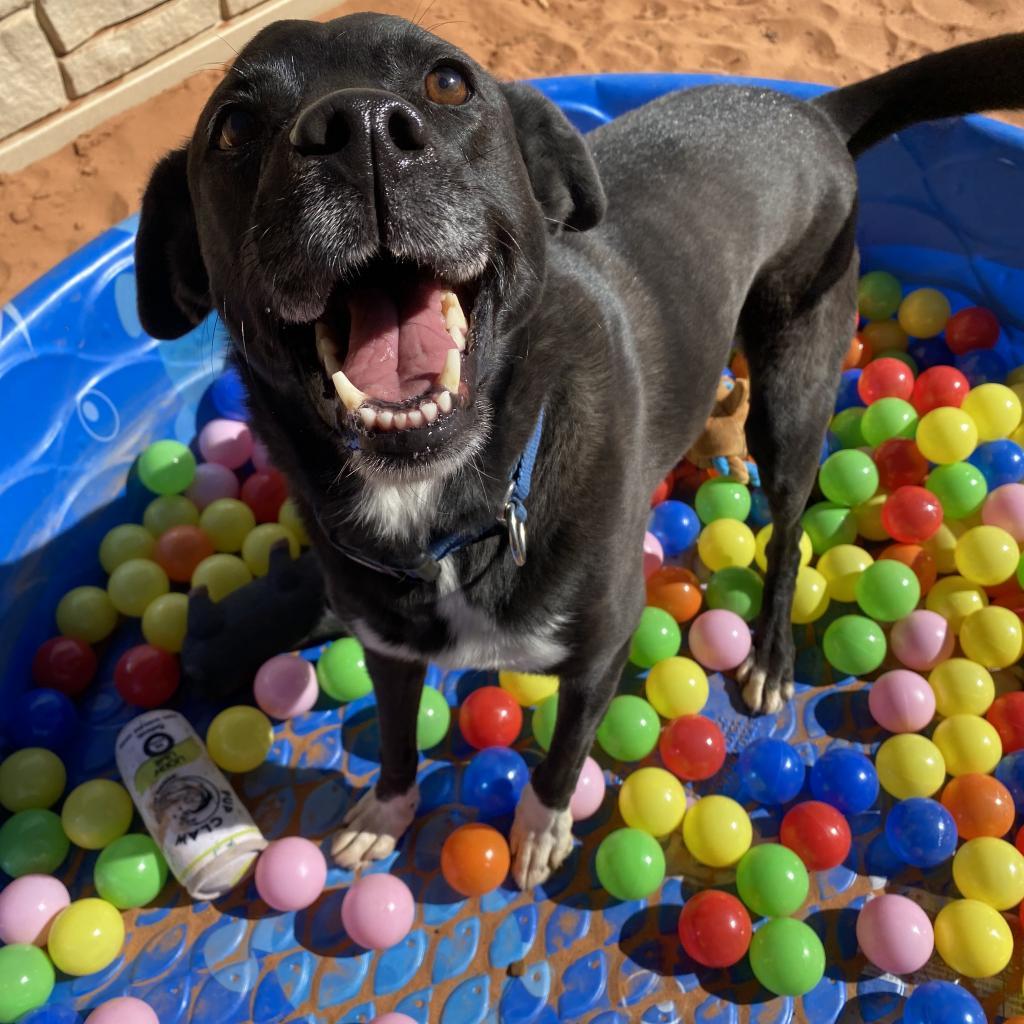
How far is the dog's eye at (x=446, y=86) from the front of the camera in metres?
1.62

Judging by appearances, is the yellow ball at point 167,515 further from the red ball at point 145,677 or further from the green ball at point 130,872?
the green ball at point 130,872

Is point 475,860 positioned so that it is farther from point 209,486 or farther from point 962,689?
point 209,486

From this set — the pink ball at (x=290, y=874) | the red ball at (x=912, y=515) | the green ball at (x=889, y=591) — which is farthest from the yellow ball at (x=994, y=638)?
the pink ball at (x=290, y=874)

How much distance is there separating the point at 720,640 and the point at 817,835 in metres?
0.63

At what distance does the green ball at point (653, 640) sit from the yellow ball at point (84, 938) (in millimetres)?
1574

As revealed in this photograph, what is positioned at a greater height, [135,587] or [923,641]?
[135,587]

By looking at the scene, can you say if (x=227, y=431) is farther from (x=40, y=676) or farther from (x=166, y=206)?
(x=166, y=206)

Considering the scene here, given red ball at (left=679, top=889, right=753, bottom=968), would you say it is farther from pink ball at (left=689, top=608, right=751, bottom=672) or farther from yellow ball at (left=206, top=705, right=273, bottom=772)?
yellow ball at (left=206, top=705, right=273, bottom=772)

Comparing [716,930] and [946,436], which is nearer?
[716,930]

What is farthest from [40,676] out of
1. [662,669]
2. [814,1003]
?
[814,1003]

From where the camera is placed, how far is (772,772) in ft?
8.54

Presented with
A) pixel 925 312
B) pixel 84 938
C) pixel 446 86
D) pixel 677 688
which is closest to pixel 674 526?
pixel 677 688

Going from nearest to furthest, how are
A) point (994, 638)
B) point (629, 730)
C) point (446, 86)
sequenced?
point (446, 86), point (629, 730), point (994, 638)

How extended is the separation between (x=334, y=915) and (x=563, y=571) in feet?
4.13
